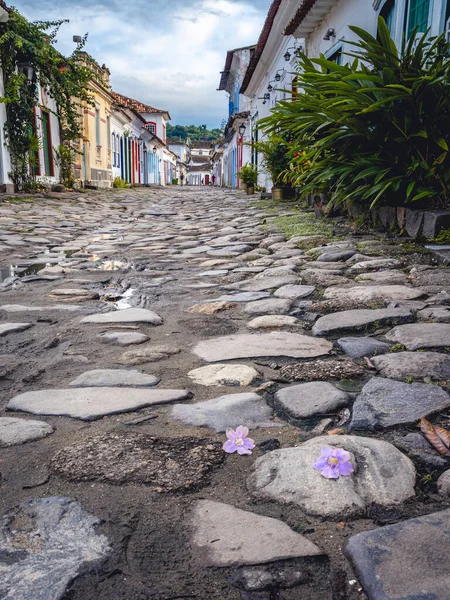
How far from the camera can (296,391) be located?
155cm

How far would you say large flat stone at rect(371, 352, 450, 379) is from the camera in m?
1.61

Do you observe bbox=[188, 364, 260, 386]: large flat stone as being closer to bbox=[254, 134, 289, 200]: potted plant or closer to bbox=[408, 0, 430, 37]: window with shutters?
bbox=[408, 0, 430, 37]: window with shutters

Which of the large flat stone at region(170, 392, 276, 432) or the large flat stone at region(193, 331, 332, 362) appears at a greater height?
the large flat stone at region(193, 331, 332, 362)

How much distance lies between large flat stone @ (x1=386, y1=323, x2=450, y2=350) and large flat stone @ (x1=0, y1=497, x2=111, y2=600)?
1307mm

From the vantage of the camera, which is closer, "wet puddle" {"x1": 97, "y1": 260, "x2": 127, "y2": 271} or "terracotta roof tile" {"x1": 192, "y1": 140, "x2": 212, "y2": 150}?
"wet puddle" {"x1": 97, "y1": 260, "x2": 127, "y2": 271}

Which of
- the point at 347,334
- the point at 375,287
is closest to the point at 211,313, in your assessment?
the point at 347,334

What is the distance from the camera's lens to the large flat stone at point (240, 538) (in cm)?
90

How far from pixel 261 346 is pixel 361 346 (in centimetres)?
38

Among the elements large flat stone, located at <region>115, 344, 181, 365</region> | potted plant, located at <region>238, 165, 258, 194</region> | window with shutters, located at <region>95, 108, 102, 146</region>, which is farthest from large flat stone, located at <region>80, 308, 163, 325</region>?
window with shutters, located at <region>95, 108, 102, 146</region>

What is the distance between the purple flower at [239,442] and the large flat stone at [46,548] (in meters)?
0.36

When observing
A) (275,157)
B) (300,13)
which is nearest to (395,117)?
(300,13)

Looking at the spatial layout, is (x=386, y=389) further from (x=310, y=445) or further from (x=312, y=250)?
(x=312, y=250)

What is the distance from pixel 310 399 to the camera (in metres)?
1.48

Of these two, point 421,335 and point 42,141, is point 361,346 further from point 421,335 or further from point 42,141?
point 42,141
